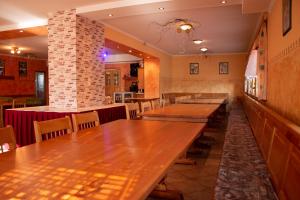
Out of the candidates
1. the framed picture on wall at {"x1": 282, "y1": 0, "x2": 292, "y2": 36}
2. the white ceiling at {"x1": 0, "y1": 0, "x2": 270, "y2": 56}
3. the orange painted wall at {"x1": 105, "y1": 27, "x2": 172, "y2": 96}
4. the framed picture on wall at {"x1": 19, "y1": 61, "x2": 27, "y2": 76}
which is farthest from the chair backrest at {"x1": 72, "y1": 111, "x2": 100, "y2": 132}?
the framed picture on wall at {"x1": 19, "y1": 61, "x2": 27, "y2": 76}

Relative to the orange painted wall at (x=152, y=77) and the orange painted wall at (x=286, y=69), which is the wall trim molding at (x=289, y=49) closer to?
the orange painted wall at (x=286, y=69)

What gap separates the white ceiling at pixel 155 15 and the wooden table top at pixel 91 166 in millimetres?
3261

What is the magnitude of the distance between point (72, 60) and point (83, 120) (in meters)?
2.92

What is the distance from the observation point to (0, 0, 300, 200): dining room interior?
143cm

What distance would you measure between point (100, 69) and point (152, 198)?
13.0 feet

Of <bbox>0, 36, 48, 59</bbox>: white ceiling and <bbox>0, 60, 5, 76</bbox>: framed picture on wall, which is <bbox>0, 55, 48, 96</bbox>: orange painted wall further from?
<bbox>0, 36, 48, 59</bbox>: white ceiling

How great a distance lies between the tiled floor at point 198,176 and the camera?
3.06 metres

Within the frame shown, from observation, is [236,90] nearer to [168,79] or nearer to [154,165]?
[168,79]

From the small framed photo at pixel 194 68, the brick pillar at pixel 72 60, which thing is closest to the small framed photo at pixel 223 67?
the small framed photo at pixel 194 68

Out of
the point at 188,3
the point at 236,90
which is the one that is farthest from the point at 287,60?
the point at 236,90

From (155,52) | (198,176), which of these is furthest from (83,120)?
(155,52)

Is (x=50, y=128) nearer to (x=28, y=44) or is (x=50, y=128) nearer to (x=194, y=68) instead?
(x=28, y=44)

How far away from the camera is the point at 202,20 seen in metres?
6.33

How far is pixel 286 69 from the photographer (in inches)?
124
